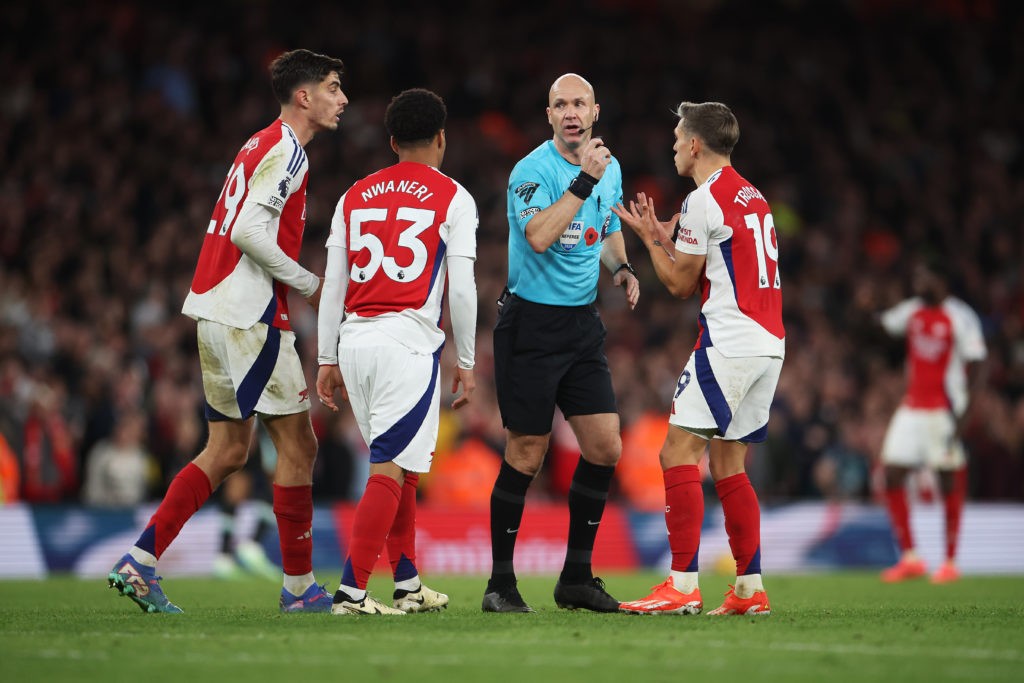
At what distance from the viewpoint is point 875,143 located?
946 inches

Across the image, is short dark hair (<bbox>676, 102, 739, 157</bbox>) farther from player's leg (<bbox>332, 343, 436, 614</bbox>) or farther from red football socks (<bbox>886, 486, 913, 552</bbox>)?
red football socks (<bbox>886, 486, 913, 552</bbox>)

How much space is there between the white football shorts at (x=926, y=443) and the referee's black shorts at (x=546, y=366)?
603 cm

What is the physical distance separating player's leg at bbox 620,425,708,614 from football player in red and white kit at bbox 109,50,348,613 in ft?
6.10

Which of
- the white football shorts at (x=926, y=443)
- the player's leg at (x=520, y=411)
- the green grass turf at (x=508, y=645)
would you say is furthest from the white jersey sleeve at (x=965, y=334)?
the player's leg at (x=520, y=411)

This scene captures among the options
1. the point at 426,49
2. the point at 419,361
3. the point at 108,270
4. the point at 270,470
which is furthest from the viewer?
the point at 426,49

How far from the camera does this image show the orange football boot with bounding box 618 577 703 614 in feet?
23.7

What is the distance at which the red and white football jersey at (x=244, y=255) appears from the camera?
7.40 meters

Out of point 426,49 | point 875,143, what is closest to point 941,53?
point 875,143

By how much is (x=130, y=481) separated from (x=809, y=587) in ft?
23.4

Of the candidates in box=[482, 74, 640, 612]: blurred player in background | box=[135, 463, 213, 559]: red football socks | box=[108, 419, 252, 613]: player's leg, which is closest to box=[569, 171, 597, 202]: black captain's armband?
box=[482, 74, 640, 612]: blurred player in background

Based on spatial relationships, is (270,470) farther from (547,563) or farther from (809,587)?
(809,587)

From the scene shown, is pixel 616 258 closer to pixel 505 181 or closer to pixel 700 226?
pixel 700 226

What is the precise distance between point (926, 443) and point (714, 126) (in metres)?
6.26

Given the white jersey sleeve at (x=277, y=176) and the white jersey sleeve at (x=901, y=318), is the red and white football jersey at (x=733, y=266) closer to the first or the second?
the white jersey sleeve at (x=277, y=176)
